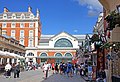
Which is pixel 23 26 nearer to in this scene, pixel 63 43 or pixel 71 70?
pixel 63 43

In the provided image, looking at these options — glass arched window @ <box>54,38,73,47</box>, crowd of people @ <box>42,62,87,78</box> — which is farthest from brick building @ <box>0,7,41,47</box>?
crowd of people @ <box>42,62,87,78</box>

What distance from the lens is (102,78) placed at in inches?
621

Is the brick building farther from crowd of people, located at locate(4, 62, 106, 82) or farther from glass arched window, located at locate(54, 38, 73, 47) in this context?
crowd of people, located at locate(4, 62, 106, 82)

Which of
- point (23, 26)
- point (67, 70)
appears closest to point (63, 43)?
point (23, 26)

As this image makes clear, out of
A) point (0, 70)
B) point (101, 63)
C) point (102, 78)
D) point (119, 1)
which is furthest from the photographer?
point (0, 70)

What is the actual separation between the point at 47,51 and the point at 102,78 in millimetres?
83547

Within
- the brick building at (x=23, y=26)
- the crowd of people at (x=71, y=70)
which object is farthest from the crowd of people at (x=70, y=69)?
the brick building at (x=23, y=26)

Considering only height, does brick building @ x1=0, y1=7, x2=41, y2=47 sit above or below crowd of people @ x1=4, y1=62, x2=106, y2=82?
above

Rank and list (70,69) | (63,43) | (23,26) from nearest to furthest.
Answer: (70,69)
(63,43)
(23,26)

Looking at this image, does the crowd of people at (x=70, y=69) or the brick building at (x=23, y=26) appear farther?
the brick building at (x=23, y=26)

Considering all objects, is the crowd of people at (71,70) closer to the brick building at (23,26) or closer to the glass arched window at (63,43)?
the glass arched window at (63,43)

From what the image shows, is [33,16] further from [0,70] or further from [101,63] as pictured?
[101,63]

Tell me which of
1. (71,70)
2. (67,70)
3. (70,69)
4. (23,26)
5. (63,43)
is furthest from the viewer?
(23,26)

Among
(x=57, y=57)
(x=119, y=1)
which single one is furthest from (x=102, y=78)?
(x=57, y=57)
